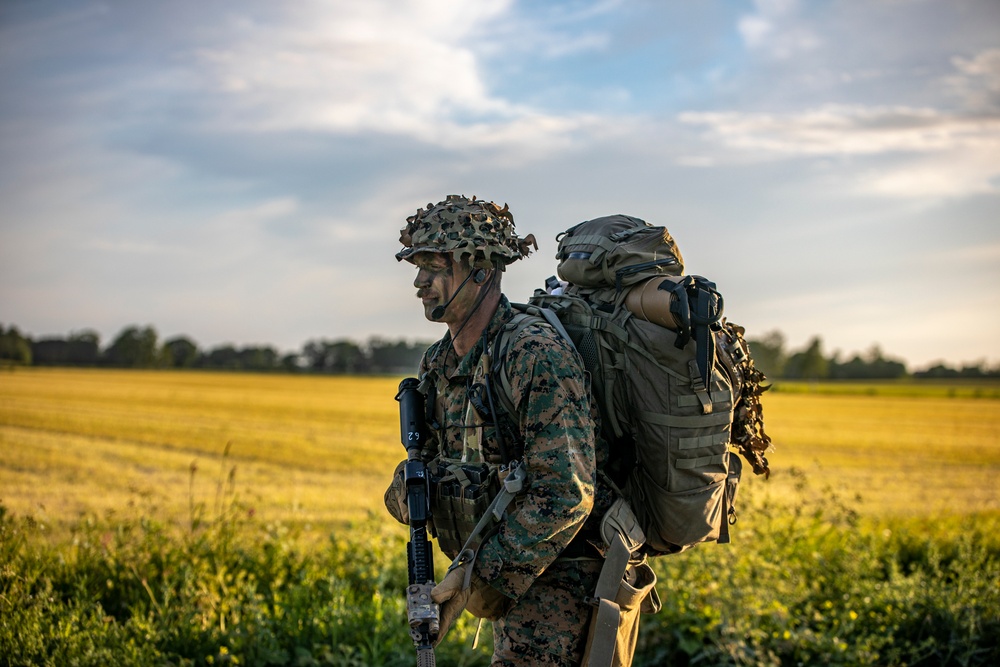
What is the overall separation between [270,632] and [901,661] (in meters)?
4.31

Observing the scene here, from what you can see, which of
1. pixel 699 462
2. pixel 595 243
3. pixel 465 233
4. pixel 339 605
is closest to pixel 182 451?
pixel 339 605

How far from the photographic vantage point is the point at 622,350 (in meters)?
3.30

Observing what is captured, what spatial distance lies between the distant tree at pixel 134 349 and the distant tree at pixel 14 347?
548 inches

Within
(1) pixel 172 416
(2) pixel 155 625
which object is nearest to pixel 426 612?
(2) pixel 155 625

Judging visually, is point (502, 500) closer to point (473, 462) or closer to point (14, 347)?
point (473, 462)

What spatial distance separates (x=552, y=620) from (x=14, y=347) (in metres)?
43.9

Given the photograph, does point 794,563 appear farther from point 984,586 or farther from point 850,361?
point 850,361

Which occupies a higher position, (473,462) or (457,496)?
(473,462)

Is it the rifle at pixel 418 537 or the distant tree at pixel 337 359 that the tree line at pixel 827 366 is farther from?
the rifle at pixel 418 537

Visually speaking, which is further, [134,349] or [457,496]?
[134,349]

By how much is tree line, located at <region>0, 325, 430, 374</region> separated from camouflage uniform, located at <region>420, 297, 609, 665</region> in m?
39.8

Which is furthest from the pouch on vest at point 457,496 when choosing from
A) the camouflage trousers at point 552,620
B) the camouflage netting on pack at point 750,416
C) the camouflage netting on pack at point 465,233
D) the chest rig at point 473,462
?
the camouflage netting on pack at point 750,416

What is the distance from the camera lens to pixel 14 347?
1558 inches

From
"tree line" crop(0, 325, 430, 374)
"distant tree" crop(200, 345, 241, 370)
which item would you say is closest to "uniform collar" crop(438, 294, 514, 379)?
"tree line" crop(0, 325, 430, 374)
